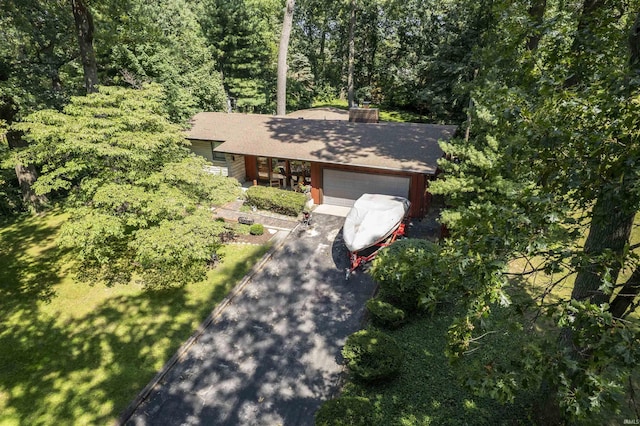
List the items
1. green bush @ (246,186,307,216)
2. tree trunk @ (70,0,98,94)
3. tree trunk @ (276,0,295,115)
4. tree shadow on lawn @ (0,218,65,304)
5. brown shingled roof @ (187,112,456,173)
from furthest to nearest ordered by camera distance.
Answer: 1. tree trunk @ (276,0,295,115)
2. green bush @ (246,186,307,216)
3. brown shingled roof @ (187,112,456,173)
4. tree trunk @ (70,0,98,94)
5. tree shadow on lawn @ (0,218,65,304)

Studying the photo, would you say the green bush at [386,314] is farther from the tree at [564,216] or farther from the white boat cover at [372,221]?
the tree at [564,216]

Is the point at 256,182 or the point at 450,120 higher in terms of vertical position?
the point at 450,120

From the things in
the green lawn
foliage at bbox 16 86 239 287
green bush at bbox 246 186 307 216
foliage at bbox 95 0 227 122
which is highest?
foliage at bbox 95 0 227 122

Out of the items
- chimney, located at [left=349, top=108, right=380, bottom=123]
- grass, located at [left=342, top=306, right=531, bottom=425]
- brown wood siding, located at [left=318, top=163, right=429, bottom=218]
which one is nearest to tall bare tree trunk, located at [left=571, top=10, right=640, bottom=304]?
grass, located at [left=342, top=306, right=531, bottom=425]

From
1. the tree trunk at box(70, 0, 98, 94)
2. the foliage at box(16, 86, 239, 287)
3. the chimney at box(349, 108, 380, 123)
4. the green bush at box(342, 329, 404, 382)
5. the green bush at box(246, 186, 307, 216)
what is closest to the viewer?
the green bush at box(342, 329, 404, 382)

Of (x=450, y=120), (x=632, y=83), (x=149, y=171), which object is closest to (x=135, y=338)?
(x=149, y=171)

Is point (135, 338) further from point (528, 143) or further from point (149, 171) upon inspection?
point (528, 143)

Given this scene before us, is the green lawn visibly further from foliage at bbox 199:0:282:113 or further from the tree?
foliage at bbox 199:0:282:113

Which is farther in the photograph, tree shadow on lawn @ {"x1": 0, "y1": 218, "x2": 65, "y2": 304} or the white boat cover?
the white boat cover
